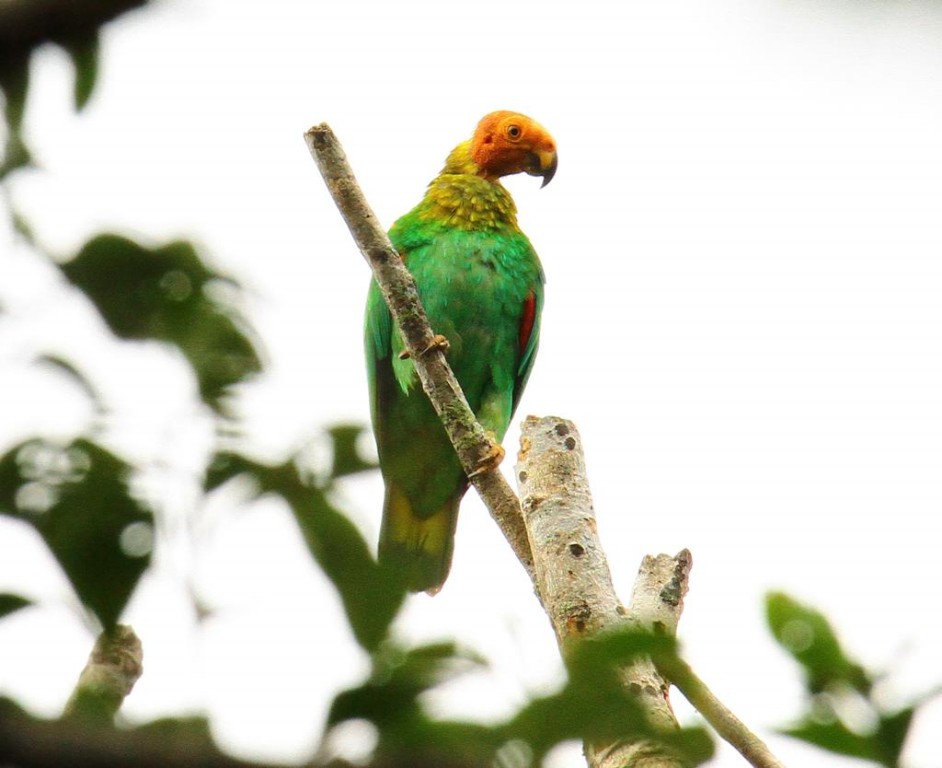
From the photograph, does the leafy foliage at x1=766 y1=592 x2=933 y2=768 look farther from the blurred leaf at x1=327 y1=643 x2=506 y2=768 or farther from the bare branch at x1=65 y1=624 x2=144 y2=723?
the bare branch at x1=65 y1=624 x2=144 y2=723

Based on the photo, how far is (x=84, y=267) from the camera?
1.19 meters

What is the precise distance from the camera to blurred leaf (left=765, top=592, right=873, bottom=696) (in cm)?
99

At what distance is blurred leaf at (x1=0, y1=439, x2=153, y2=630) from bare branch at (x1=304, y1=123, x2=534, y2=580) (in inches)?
118

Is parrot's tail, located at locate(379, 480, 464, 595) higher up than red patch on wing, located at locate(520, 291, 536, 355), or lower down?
lower down

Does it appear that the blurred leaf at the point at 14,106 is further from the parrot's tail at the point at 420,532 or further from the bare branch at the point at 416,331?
the parrot's tail at the point at 420,532

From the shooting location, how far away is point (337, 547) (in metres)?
0.94

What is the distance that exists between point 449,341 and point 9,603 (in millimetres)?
4807

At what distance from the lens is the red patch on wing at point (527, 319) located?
620cm

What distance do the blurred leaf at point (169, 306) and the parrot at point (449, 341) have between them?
14.9ft

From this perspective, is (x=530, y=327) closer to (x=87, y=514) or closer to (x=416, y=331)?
(x=416, y=331)

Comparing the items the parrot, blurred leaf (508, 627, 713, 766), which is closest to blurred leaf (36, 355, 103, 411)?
blurred leaf (508, 627, 713, 766)

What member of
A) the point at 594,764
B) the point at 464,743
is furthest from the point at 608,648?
the point at 594,764

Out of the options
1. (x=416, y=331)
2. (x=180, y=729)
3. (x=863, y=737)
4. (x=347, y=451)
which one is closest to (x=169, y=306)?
(x=347, y=451)

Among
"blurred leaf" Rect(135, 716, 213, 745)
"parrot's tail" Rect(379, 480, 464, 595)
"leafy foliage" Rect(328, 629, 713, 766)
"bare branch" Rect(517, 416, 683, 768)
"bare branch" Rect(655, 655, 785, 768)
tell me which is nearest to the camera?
"blurred leaf" Rect(135, 716, 213, 745)
